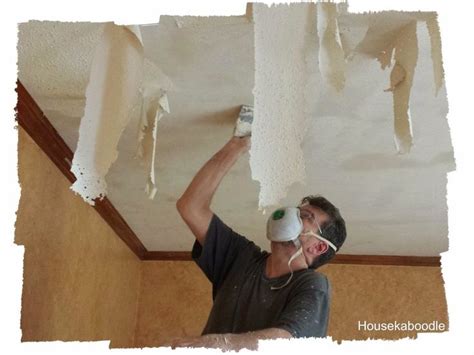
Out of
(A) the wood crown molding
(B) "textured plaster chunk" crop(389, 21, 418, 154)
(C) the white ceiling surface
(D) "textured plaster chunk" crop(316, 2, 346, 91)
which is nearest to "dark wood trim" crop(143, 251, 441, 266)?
(A) the wood crown molding

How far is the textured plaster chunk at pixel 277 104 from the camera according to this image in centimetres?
116

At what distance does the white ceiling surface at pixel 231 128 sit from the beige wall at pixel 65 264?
0.16 meters

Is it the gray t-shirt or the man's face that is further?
the man's face

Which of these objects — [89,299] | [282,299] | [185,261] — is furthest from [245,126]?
[185,261]

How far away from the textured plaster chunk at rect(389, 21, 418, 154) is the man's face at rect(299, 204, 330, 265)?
42 centimetres

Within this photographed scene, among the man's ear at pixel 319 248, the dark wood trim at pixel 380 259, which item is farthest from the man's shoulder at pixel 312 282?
the dark wood trim at pixel 380 259

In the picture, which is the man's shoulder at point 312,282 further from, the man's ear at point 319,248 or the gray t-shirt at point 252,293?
the man's ear at point 319,248

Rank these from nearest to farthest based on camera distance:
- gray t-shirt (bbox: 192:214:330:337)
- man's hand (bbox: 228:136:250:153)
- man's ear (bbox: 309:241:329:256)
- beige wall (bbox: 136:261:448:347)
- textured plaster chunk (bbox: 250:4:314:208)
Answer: textured plaster chunk (bbox: 250:4:314:208) < gray t-shirt (bbox: 192:214:330:337) < man's ear (bbox: 309:241:329:256) < man's hand (bbox: 228:136:250:153) < beige wall (bbox: 136:261:448:347)

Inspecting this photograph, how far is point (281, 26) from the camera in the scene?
1204mm

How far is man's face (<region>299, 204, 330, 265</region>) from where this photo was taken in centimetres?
182

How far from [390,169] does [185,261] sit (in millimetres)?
1555

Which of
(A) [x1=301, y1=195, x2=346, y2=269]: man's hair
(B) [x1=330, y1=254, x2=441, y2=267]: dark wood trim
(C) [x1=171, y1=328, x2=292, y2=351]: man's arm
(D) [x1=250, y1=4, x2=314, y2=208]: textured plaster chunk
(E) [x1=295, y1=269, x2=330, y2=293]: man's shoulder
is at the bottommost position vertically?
(C) [x1=171, y1=328, x2=292, y2=351]: man's arm

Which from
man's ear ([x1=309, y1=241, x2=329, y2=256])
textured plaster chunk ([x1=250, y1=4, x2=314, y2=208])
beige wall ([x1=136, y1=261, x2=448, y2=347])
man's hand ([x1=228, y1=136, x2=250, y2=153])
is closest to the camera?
textured plaster chunk ([x1=250, y1=4, x2=314, y2=208])

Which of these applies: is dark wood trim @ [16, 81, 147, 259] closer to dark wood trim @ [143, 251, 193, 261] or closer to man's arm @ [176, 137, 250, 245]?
man's arm @ [176, 137, 250, 245]
